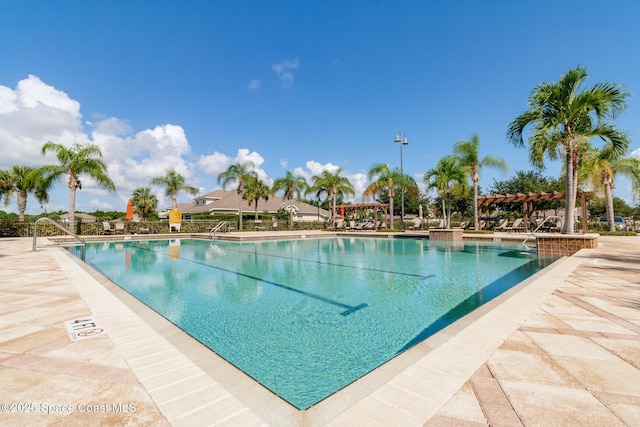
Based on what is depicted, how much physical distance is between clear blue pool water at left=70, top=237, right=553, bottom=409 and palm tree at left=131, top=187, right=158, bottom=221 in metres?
30.7

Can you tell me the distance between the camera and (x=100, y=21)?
1301cm

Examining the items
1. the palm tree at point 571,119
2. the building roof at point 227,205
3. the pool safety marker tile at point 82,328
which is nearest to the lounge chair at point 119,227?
the building roof at point 227,205

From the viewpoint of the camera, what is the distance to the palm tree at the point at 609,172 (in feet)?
60.8

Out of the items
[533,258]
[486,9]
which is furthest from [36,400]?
[486,9]

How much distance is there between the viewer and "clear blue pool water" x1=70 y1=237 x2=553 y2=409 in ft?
11.1

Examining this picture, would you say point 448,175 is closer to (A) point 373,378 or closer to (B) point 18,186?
(A) point 373,378

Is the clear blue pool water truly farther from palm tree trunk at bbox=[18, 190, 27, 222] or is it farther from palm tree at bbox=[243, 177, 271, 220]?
palm tree at bbox=[243, 177, 271, 220]

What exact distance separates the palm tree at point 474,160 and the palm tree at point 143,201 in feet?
123

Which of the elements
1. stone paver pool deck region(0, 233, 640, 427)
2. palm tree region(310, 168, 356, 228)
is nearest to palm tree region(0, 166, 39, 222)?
palm tree region(310, 168, 356, 228)

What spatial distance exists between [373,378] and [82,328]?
329 centimetres

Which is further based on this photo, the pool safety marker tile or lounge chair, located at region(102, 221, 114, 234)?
lounge chair, located at region(102, 221, 114, 234)

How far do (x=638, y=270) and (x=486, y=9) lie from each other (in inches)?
512

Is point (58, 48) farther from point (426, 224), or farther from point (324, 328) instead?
point (426, 224)

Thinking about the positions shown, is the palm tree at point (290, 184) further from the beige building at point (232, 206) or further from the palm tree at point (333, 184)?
the beige building at point (232, 206)
